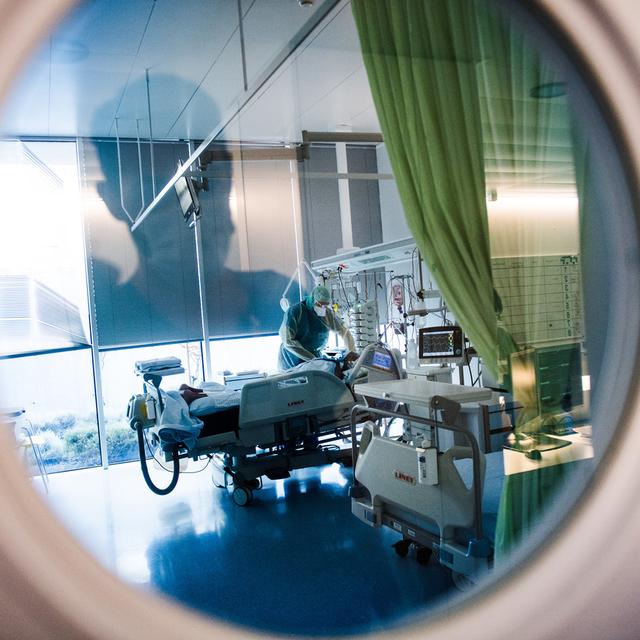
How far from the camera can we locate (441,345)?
2.01 metres

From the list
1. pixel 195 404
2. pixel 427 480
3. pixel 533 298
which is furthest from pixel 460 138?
pixel 195 404

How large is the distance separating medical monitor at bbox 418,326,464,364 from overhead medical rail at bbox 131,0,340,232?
3.21 ft

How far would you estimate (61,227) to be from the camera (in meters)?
1.27

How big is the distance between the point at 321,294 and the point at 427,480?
844mm

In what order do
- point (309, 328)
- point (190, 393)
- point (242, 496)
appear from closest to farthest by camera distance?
point (309, 328) < point (190, 393) < point (242, 496)

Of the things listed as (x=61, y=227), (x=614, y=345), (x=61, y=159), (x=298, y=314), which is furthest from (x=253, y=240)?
(x=614, y=345)

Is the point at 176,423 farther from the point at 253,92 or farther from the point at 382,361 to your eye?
the point at 253,92

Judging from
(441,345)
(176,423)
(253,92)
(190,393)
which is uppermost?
(253,92)

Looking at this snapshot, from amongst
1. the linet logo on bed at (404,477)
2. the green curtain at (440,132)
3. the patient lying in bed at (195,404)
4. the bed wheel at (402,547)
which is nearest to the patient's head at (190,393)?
the patient lying in bed at (195,404)

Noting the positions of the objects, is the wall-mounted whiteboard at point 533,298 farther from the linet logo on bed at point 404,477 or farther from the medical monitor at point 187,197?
the medical monitor at point 187,197

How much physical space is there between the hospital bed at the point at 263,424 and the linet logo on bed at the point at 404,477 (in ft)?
1.21

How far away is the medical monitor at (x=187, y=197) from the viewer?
248cm

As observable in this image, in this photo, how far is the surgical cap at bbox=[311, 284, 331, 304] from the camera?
244cm

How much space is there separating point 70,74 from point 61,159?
36cm
